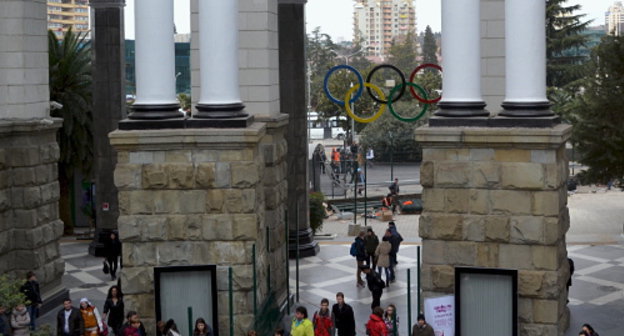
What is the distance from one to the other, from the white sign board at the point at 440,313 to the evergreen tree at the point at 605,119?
19068 mm

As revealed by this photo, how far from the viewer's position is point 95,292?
91.0ft

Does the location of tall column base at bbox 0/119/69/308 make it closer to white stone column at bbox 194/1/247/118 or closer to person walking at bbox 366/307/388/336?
white stone column at bbox 194/1/247/118

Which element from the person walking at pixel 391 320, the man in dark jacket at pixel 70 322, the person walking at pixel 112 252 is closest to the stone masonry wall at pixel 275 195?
the person walking at pixel 391 320

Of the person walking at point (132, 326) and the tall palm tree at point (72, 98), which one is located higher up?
the tall palm tree at point (72, 98)

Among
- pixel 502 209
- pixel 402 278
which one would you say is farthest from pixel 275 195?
pixel 402 278

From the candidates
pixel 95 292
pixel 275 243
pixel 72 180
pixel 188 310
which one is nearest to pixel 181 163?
pixel 188 310

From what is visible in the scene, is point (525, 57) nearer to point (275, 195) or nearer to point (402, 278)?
point (275, 195)

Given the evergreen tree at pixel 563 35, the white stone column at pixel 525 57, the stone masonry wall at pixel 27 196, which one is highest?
the evergreen tree at pixel 563 35

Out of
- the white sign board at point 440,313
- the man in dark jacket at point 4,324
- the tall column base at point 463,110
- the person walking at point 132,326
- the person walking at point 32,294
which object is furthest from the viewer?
the person walking at point 32,294

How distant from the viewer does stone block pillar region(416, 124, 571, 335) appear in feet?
61.2

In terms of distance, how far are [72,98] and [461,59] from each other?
20120 millimetres

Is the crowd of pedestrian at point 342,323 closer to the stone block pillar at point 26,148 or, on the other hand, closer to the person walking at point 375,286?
the person walking at point 375,286

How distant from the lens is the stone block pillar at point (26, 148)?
79.2 feet

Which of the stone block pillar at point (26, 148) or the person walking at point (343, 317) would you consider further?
the stone block pillar at point (26, 148)
